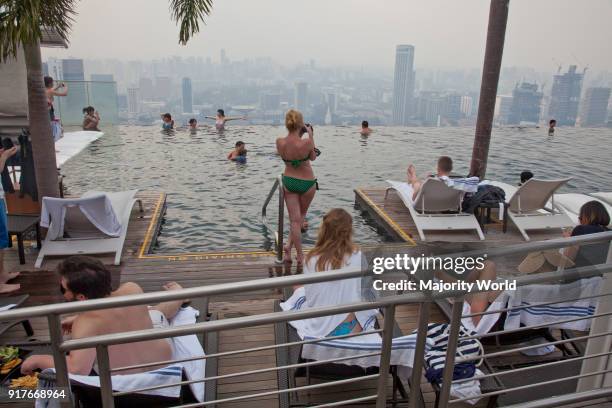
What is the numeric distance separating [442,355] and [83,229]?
4.53 meters

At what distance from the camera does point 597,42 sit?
60.0 feet

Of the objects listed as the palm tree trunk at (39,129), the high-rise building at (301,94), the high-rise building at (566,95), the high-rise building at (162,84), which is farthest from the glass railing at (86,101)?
the high-rise building at (566,95)

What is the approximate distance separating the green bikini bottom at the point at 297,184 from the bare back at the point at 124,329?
2.49m

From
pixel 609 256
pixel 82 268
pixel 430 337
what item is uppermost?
pixel 609 256

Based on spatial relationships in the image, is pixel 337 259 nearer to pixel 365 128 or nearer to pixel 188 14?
pixel 188 14

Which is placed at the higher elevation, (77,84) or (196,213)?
(77,84)

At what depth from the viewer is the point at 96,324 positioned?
2.38 meters

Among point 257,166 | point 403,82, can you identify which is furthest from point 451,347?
point 403,82

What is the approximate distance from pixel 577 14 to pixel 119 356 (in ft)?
50.8

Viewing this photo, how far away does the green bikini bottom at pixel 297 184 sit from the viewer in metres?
4.90

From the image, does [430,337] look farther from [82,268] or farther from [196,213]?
[196,213]

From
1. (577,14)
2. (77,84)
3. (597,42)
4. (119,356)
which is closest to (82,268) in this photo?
(119,356)

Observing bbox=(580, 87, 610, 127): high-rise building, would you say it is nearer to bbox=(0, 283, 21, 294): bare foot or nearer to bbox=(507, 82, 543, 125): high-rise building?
bbox=(507, 82, 543, 125): high-rise building

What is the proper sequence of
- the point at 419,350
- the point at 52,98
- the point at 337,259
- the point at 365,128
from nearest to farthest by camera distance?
1. the point at 419,350
2. the point at 337,259
3. the point at 52,98
4. the point at 365,128
